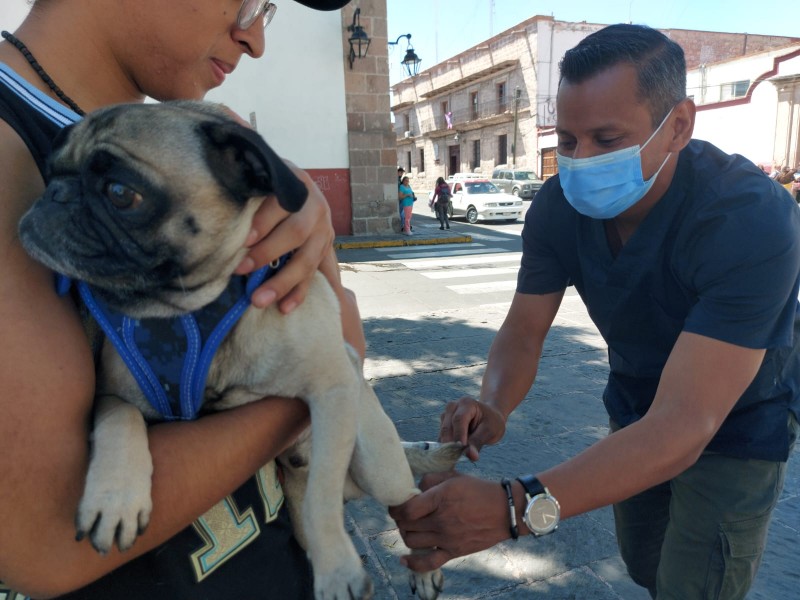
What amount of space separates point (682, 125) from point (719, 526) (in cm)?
142

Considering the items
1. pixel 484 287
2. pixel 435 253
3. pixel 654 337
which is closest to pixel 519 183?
pixel 435 253

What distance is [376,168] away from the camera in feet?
54.5

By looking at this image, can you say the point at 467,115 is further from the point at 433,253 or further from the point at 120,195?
the point at 120,195

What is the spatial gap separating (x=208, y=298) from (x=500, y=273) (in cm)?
978

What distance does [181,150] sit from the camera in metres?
1.30

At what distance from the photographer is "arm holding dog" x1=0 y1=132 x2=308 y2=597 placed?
3.08ft

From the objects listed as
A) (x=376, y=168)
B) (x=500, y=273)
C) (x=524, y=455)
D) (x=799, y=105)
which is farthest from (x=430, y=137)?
(x=524, y=455)

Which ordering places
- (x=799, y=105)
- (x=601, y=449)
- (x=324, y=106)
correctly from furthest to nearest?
1. (x=799, y=105)
2. (x=324, y=106)
3. (x=601, y=449)

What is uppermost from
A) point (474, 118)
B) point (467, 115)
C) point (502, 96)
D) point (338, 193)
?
point (502, 96)

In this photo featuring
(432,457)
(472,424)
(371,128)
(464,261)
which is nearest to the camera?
(432,457)

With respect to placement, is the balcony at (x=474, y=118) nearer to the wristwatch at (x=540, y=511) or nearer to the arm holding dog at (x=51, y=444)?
the wristwatch at (x=540, y=511)

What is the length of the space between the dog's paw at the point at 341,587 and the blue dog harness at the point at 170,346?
0.60 metres

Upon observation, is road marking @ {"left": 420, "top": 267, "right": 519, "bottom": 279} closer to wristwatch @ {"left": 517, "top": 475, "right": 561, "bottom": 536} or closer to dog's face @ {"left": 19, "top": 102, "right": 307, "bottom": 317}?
wristwatch @ {"left": 517, "top": 475, "right": 561, "bottom": 536}

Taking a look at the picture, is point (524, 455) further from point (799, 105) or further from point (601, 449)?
point (799, 105)
